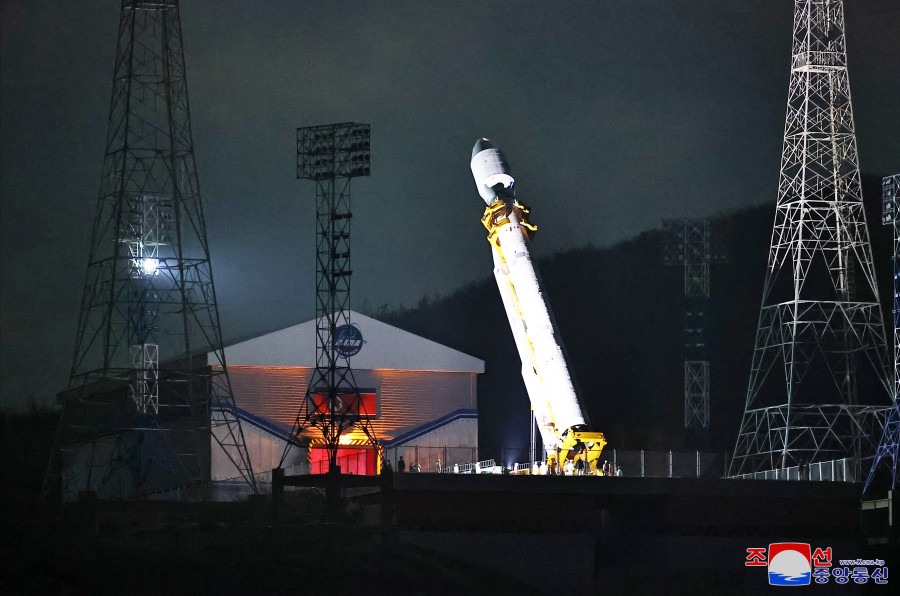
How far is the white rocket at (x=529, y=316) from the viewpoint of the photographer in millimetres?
40938

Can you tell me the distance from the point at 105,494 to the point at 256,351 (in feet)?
24.0

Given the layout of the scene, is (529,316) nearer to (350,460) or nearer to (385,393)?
(350,460)

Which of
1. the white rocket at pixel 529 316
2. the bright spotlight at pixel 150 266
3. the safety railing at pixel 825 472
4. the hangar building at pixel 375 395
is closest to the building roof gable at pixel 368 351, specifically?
the hangar building at pixel 375 395

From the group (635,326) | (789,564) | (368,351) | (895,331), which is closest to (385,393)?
(368,351)

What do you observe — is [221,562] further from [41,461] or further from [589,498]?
[41,461]

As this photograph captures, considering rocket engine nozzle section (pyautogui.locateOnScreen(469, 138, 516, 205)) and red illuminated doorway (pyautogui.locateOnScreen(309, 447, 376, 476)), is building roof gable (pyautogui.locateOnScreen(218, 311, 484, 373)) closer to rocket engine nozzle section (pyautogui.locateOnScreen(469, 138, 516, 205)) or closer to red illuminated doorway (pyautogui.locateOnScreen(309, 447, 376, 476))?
red illuminated doorway (pyautogui.locateOnScreen(309, 447, 376, 476))

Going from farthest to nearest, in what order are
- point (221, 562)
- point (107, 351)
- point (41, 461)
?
point (41, 461) < point (107, 351) < point (221, 562)

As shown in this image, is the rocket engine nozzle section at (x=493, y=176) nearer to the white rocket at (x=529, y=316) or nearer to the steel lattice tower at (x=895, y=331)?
the white rocket at (x=529, y=316)

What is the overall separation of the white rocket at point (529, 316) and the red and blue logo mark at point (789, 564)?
5736mm

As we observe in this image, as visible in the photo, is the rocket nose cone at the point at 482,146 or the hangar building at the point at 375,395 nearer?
the rocket nose cone at the point at 482,146

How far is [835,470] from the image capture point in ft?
153

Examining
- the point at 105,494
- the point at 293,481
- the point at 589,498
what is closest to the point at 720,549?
the point at 589,498

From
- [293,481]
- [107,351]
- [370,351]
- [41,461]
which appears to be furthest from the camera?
[41,461]

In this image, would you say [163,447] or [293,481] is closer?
[293,481]
